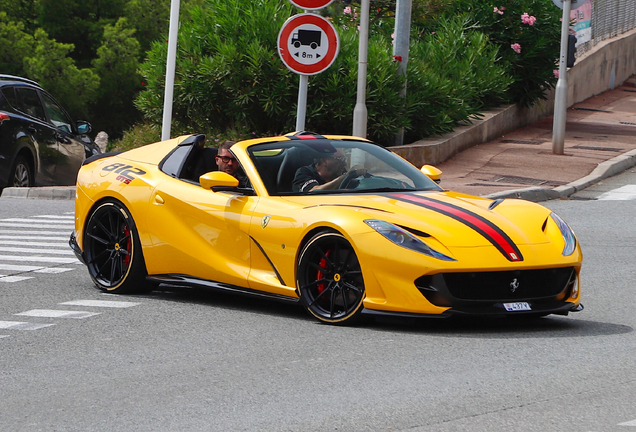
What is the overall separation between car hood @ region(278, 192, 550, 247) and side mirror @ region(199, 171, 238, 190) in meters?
0.42

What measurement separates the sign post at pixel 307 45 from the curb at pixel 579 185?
405cm

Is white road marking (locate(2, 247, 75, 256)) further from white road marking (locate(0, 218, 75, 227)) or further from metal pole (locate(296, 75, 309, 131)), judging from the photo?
metal pole (locate(296, 75, 309, 131))

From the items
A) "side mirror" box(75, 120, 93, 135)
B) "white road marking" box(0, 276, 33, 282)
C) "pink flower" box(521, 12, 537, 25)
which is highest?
"pink flower" box(521, 12, 537, 25)

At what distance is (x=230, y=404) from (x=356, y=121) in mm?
10398

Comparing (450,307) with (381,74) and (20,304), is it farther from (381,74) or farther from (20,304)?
(381,74)

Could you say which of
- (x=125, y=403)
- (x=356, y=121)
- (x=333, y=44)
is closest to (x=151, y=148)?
(x=333, y=44)

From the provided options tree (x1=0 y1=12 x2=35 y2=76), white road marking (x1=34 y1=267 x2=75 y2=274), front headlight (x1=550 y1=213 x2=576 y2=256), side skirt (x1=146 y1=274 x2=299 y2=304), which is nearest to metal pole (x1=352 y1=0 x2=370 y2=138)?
white road marking (x1=34 y1=267 x2=75 y2=274)

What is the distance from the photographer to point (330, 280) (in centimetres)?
669

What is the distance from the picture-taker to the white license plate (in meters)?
6.37

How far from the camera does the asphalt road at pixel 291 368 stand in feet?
15.3

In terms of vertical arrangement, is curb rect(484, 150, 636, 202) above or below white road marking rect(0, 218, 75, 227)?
above

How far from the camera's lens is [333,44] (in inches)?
432

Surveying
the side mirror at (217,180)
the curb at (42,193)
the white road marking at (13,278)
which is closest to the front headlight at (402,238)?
the side mirror at (217,180)

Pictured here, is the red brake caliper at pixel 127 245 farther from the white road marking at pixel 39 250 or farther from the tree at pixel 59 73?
the tree at pixel 59 73
